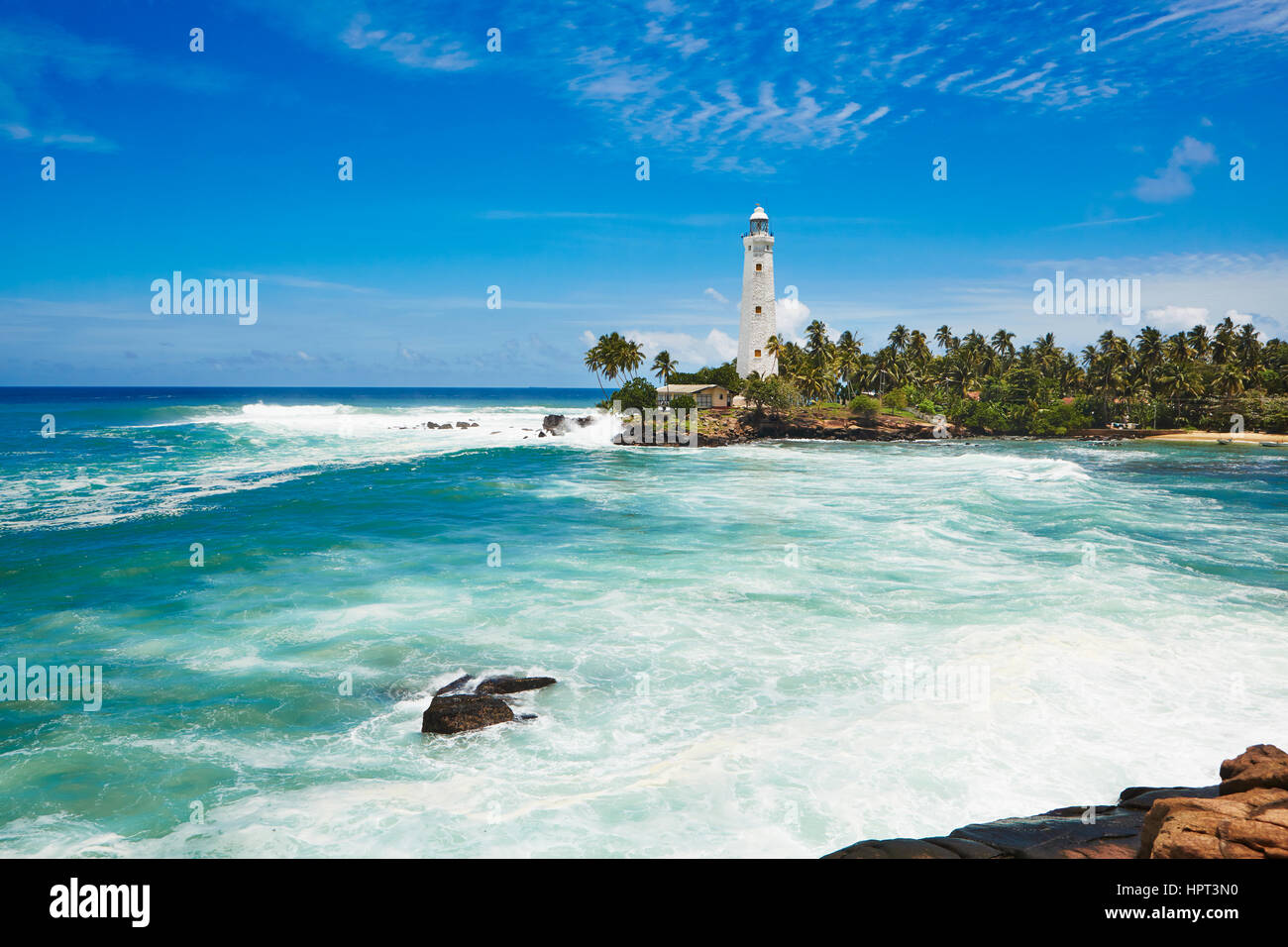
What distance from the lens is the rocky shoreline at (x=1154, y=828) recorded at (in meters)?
6.00

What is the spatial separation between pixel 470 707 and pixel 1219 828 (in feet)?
32.5

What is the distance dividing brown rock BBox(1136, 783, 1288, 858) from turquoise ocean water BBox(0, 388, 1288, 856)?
2811 millimetres

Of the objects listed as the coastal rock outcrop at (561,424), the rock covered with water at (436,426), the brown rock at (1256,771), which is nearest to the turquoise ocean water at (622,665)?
the brown rock at (1256,771)

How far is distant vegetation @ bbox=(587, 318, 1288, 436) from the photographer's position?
258 ft

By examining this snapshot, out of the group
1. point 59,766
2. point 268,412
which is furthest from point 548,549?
point 268,412

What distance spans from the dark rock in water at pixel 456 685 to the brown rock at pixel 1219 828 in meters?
10.3

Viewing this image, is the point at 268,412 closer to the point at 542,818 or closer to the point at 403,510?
the point at 403,510

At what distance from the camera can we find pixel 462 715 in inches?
466

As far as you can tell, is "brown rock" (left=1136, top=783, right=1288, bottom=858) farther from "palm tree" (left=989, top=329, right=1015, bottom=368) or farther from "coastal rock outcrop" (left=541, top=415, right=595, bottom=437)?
"palm tree" (left=989, top=329, right=1015, bottom=368)

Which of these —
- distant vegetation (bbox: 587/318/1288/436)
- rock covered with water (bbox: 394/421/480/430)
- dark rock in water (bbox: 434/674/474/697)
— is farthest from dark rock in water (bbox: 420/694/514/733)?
rock covered with water (bbox: 394/421/480/430)

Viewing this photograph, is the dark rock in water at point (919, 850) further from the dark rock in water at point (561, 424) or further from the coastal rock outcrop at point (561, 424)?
the dark rock in water at point (561, 424)

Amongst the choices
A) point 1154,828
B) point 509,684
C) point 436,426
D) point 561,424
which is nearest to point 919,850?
point 1154,828

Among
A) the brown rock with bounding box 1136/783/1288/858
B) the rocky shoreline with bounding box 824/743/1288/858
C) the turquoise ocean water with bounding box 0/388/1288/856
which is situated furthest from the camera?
the turquoise ocean water with bounding box 0/388/1288/856

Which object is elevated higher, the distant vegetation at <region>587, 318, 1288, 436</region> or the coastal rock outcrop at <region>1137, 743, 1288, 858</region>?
the distant vegetation at <region>587, 318, 1288, 436</region>
